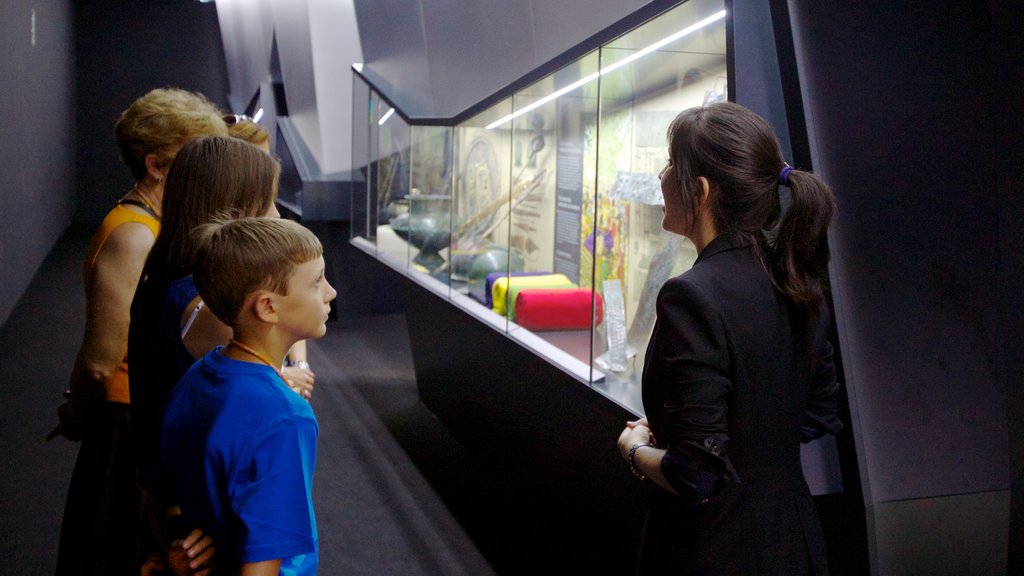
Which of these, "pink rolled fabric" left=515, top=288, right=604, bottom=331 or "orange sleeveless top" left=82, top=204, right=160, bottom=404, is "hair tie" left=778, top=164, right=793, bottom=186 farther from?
"pink rolled fabric" left=515, top=288, right=604, bottom=331

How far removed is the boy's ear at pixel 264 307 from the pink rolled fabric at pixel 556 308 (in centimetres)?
163

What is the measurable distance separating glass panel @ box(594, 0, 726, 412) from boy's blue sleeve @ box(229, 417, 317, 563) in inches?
53.9

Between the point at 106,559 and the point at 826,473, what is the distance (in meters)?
1.51

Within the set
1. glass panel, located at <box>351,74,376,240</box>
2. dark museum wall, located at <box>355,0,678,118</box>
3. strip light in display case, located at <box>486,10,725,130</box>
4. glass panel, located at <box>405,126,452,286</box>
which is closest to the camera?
strip light in display case, located at <box>486,10,725,130</box>

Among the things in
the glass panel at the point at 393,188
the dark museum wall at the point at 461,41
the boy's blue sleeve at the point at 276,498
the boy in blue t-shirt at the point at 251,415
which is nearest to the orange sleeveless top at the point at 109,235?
the boy in blue t-shirt at the point at 251,415

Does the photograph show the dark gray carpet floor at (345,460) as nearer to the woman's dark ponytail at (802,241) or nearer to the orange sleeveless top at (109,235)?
the orange sleeveless top at (109,235)

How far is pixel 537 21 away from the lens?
571 cm

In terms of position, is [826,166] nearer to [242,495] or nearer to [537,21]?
[242,495]

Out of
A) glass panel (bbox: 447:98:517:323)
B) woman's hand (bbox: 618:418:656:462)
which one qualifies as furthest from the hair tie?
glass panel (bbox: 447:98:517:323)

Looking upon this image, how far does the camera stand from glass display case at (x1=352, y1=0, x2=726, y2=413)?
2.52m

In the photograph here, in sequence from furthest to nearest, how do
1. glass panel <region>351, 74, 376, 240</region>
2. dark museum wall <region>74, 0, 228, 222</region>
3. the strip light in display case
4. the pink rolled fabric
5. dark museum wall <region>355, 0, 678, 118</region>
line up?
dark museum wall <region>74, 0, 228, 222</region>
glass panel <region>351, 74, 376, 240</region>
dark museum wall <region>355, 0, 678, 118</region>
the pink rolled fabric
the strip light in display case

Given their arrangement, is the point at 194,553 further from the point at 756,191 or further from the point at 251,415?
the point at 756,191

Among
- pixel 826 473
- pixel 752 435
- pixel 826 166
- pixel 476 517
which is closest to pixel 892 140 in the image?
pixel 826 166

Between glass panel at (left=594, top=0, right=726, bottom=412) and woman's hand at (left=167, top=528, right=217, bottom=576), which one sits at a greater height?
glass panel at (left=594, top=0, right=726, bottom=412)
